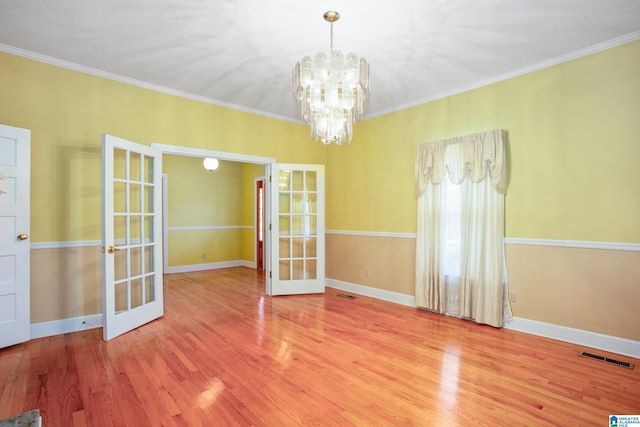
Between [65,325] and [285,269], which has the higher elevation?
[285,269]

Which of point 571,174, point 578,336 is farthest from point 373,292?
point 571,174

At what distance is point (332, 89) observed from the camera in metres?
2.48

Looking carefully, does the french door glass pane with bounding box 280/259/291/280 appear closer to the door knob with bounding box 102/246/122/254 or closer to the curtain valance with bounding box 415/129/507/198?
the curtain valance with bounding box 415/129/507/198

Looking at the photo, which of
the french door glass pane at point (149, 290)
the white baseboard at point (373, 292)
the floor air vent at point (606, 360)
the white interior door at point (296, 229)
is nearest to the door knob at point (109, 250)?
the french door glass pane at point (149, 290)

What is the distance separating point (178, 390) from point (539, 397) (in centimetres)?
252

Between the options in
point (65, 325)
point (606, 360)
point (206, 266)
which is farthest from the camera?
point (206, 266)

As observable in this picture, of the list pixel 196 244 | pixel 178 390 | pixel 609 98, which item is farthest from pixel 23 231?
pixel 609 98

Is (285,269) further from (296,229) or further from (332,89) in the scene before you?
(332,89)

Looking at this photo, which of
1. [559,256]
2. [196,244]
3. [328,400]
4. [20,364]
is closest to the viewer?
[328,400]

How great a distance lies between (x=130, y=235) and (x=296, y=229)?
91.9 inches

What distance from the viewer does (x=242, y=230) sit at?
780 centimetres

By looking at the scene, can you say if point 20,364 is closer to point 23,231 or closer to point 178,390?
point 23,231

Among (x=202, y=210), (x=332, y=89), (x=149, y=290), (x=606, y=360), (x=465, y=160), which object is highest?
(x=332, y=89)

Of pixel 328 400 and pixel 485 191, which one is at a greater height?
pixel 485 191
